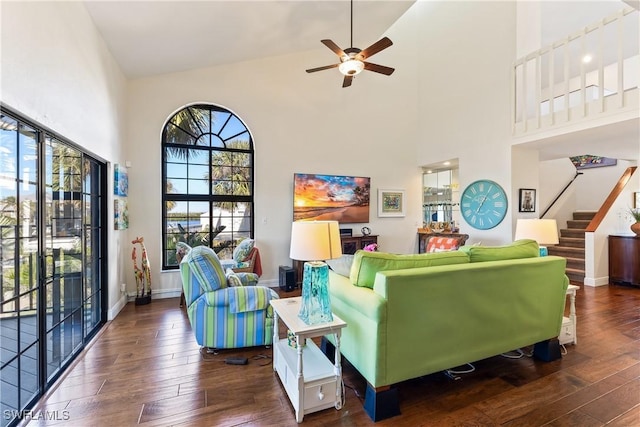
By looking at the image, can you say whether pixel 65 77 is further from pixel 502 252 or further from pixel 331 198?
pixel 331 198

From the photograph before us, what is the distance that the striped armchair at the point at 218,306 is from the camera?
271cm

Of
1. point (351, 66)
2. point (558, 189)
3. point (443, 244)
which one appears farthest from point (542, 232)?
point (558, 189)

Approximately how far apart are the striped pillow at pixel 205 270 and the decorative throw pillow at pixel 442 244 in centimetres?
410

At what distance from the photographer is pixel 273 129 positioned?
541cm

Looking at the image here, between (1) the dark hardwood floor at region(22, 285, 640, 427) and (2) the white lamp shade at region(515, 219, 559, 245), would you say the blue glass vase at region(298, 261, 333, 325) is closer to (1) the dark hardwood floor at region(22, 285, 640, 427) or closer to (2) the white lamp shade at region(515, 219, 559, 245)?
(1) the dark hardwood floor at region(22, 285, 640, 427)

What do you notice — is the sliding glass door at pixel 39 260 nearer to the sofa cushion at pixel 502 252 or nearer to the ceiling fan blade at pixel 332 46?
the ceiling fan blade at pixel 332 46

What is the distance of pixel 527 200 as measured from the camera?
509 centimetres

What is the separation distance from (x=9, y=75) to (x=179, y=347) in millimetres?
2502

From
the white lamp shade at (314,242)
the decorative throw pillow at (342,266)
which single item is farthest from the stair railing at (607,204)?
the white lamp shade at (314,242)

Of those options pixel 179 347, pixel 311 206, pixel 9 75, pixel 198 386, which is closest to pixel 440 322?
pixel 198 386

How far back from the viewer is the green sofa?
6.19 ft

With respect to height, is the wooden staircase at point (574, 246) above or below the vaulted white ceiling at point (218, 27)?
below

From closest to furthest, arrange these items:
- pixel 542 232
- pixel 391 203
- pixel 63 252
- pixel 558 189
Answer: pixel 63 252
pixel 542 232
pixel 391 203
pixel 558 189

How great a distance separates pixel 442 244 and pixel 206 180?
14.6ft
